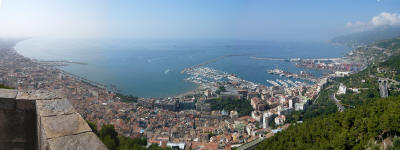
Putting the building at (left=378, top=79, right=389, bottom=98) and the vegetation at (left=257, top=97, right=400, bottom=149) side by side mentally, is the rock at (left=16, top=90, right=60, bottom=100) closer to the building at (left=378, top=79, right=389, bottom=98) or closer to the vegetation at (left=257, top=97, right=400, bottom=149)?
the vegetation at (left=257, top=97, right=400, bottom=149)

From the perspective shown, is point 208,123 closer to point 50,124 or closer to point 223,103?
point 223,103

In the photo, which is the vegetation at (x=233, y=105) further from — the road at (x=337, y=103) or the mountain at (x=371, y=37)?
the mountain at (x=371, y=37)

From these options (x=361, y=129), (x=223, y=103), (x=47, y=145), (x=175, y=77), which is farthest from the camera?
(x=175, y=77)

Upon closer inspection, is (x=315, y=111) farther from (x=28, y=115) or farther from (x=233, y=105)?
(x=28, y=115)

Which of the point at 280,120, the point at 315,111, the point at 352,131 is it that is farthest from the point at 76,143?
the point at 315,111

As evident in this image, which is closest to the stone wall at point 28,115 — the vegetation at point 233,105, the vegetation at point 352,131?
the vegetation at point 352,131

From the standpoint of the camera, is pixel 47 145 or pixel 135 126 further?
pixel 135 126

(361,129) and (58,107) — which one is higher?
(58,107)

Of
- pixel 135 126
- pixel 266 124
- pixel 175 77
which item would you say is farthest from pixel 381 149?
pixel 175 77
